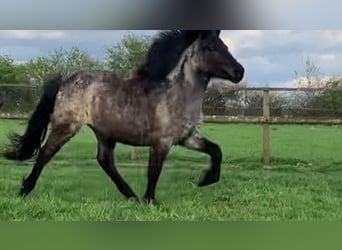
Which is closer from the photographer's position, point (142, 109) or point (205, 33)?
point (205, 33)

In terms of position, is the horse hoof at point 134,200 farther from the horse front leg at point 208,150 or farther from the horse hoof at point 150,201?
the horse front leg at point 208,150

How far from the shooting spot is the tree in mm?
4633

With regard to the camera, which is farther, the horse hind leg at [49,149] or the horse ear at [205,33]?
the horse hind leg at [49,149]

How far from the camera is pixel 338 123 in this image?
15.8 feet

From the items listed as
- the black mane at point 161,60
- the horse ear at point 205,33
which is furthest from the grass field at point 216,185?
the horse ear at point 205,33

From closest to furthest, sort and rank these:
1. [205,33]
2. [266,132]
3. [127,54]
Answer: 1. [205,33]
2. [127,54]
3. [266,132]

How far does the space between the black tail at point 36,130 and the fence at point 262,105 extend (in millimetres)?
57

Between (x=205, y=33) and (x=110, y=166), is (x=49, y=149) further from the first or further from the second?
(x=205, y=33)

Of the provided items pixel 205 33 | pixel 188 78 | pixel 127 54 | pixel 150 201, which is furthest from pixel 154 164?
pixel 205 33

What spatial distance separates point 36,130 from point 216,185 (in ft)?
4.08

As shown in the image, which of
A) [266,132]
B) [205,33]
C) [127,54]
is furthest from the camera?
[266,132]

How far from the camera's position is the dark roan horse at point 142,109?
185 inches

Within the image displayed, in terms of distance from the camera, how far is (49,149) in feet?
15.6

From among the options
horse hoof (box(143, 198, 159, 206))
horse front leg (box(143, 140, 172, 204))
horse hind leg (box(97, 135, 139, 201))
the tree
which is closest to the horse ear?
the tree
